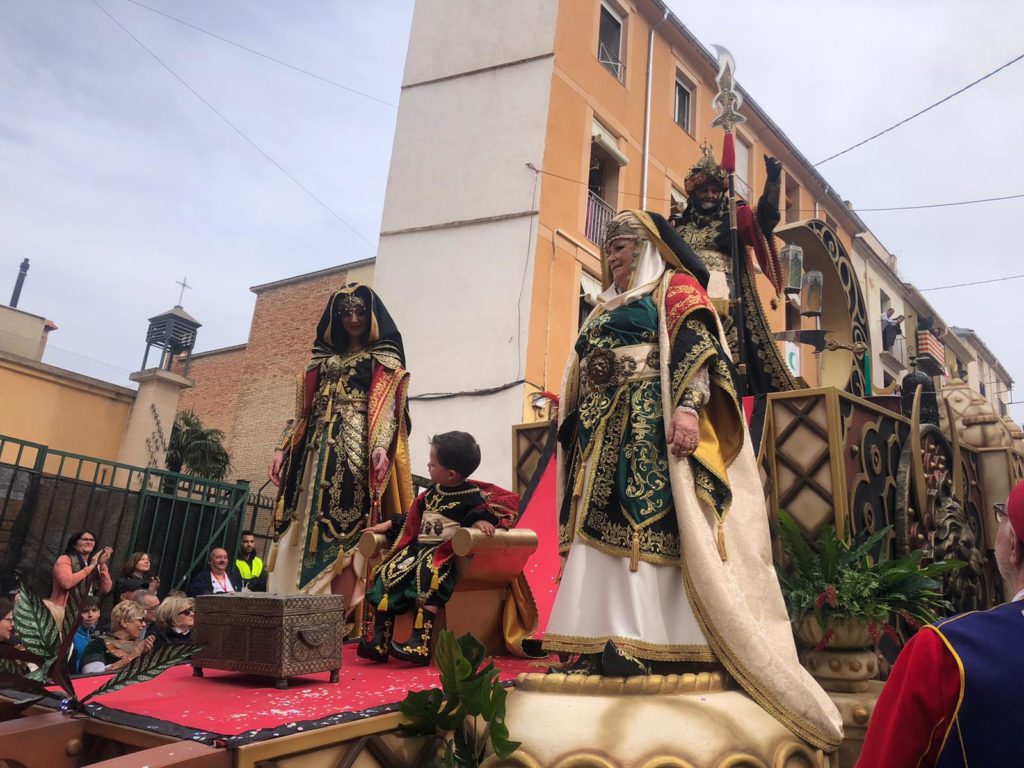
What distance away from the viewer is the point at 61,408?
12.7 m

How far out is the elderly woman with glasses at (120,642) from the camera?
452cm

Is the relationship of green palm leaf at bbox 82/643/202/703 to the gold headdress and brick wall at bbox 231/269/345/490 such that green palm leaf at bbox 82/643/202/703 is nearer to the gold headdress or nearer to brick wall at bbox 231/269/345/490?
the gold headdress

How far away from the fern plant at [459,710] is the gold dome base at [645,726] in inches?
3.3

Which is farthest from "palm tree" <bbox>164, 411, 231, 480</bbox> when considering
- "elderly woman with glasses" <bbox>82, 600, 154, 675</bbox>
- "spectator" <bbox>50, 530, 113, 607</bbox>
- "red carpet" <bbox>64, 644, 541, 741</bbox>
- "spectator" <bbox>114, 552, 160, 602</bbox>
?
"red carpet" <bbox>64, 644, 541, 741</bbox>

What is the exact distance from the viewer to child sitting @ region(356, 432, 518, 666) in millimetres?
3504

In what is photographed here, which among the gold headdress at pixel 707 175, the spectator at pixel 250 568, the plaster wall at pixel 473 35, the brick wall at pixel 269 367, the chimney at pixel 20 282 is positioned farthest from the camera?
the chimney at pixel 20 282

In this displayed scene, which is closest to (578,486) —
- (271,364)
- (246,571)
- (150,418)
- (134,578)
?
(134,578)

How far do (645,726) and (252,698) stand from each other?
4.21 ft

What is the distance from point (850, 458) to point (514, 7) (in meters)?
11.3

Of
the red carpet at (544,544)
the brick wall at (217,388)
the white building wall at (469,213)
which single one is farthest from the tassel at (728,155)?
the brick wall at (217,388)

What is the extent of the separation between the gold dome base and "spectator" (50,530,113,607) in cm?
408

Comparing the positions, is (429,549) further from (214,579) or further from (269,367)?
(269,367)

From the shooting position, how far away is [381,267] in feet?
43.4

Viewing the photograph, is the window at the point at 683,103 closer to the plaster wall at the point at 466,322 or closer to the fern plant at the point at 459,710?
the plaster wall at the point at 466,322
